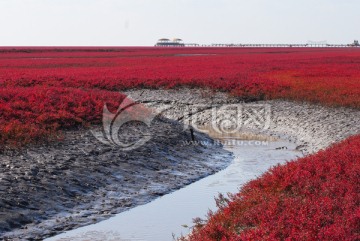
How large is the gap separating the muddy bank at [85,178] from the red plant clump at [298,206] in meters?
3.49

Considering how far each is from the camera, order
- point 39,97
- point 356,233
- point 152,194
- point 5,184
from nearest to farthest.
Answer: point 356,233 < point 5,184 < point 152,194 < point 39,97

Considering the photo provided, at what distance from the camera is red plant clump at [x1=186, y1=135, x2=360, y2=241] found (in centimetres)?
829

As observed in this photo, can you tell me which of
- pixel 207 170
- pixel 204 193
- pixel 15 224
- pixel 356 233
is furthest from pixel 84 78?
pixel 356 233

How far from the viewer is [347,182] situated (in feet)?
35.1

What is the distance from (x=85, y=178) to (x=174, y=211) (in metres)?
2.78

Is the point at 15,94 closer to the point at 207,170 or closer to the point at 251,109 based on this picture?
the point at 207,170

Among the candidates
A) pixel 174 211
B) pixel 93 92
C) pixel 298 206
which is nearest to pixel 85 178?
pixel 174 211

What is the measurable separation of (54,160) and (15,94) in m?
8.16
